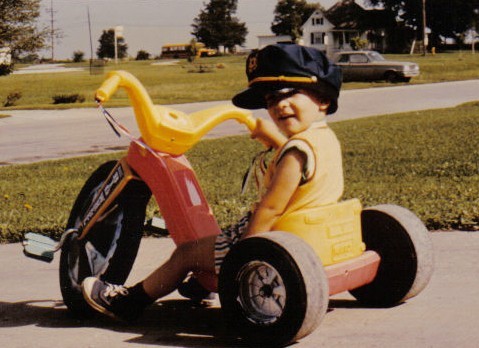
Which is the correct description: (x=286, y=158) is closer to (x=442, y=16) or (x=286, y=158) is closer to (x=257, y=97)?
(x=257, y=97)

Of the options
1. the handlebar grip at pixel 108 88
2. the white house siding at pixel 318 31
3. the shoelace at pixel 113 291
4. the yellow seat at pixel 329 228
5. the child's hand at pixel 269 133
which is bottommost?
the shoelace at pixel 113 291

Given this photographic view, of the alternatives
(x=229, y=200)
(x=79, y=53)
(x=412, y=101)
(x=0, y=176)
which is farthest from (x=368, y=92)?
(x=79, y=53)

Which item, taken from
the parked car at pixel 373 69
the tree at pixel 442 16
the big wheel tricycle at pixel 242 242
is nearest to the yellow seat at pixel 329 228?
the big wheel tricycle at pixel 242 242

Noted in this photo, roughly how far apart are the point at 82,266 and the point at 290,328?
1335 mm

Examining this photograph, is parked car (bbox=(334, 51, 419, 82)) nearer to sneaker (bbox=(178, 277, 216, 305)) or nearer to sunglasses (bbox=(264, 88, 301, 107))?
sneaker (bbox=(178, 277, 216, 305))

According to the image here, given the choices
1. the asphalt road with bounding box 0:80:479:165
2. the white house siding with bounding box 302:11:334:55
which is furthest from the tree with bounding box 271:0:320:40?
the asphalt road with bounding box 0:80:479:165

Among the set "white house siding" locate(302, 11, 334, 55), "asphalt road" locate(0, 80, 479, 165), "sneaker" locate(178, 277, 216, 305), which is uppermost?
"white house siding" locate(302, 11, 334, 55)

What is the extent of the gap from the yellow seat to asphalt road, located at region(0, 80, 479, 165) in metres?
9.30

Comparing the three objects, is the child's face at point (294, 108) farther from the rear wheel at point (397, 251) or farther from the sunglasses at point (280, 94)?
the rear wheel at point (397, 251)

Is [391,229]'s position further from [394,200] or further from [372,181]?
[372,181]

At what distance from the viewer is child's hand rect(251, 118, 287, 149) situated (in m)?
4.12

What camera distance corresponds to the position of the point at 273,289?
137 inches

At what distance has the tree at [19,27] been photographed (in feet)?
88.3

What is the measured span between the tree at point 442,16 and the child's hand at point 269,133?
85.9m
